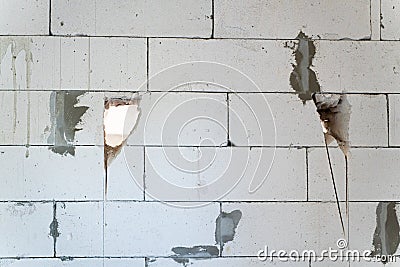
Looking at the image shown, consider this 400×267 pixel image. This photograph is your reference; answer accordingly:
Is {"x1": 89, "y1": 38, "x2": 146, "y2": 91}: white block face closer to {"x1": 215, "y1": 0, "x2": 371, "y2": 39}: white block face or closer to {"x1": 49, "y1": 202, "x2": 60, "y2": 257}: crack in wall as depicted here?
{"x1": 215, "y1": 0, "x2": 371, "y2": 39}: white block face

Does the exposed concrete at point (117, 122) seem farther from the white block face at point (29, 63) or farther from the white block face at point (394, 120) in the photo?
the white block face at point (394, 120)

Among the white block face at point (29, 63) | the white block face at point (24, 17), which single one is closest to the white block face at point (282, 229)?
the white block face at point (29, 63)

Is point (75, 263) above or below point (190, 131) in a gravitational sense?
below

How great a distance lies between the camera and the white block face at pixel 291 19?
105 inches

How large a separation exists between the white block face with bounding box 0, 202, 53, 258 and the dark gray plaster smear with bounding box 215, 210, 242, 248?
0.86 m

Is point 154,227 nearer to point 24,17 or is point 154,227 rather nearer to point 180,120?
point 180,120

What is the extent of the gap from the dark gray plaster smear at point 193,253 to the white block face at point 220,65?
827 millimetres

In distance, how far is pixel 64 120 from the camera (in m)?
2.59

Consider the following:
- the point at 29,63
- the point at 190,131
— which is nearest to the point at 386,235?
the point at 190,131

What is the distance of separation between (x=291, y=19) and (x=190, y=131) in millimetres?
805

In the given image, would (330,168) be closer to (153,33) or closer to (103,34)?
(153,33)

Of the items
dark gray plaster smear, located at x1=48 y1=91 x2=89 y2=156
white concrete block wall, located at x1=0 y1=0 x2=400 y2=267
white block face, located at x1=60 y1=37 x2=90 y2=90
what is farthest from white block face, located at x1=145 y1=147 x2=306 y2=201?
white block face, located at x1=60 y1=37 x2=90 y2=90

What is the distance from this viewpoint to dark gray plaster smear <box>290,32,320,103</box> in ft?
8.73

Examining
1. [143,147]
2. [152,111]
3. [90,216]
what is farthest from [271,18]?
[90,216]
